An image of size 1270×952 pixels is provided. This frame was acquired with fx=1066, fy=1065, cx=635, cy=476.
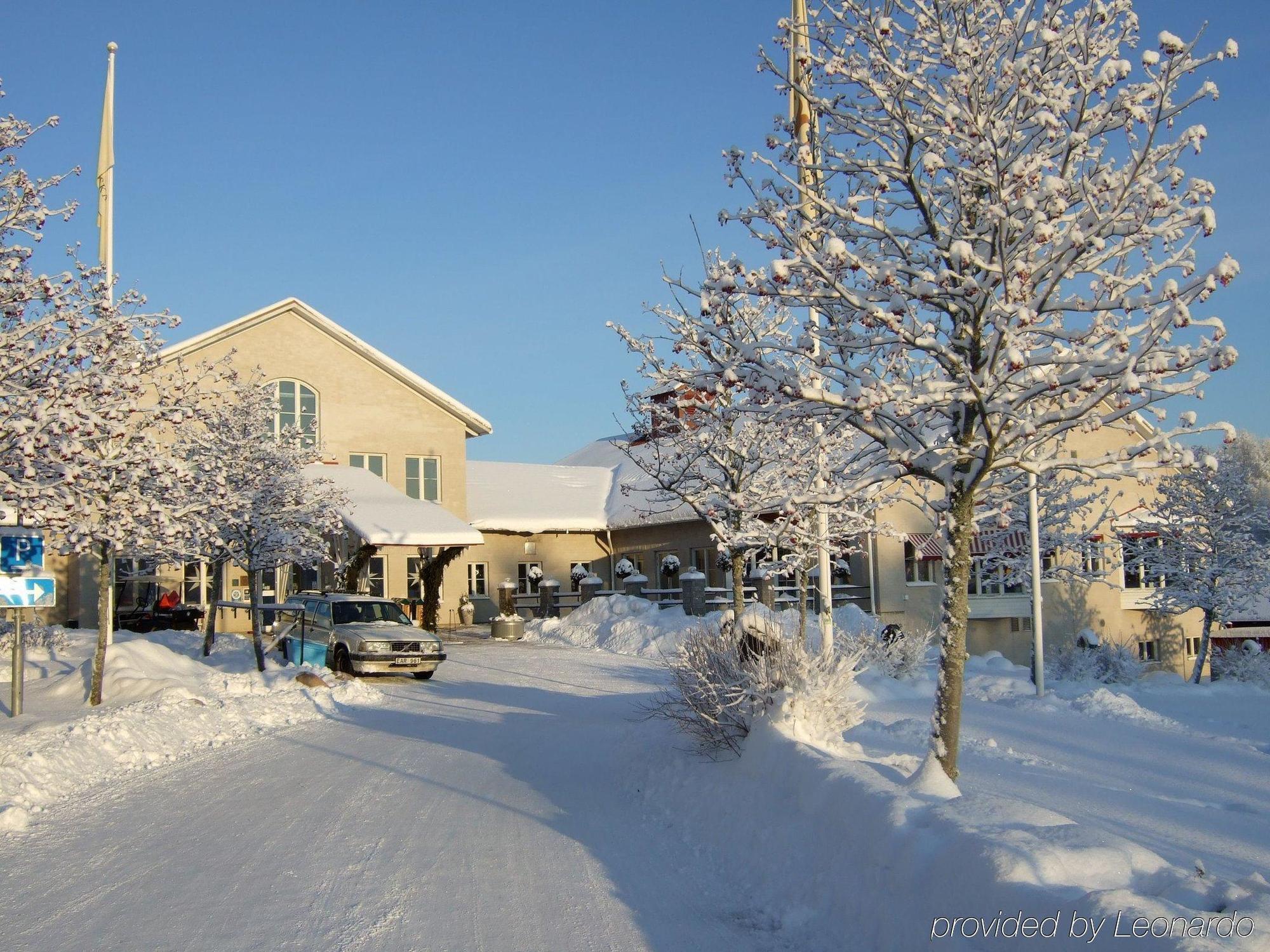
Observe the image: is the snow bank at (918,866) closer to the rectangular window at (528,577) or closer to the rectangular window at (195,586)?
the rectangular window at (195,586)

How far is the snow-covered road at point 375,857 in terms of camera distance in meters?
6.22

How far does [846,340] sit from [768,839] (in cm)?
370

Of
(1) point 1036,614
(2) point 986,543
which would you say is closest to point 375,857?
(1) point 1036,614

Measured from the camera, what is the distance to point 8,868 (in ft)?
25.7

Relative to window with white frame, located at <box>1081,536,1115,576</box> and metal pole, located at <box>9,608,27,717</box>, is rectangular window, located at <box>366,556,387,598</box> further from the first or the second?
window with white frame, located at <box>1081,536,1115,576</box>

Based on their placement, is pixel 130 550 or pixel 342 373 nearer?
pixel 130 550

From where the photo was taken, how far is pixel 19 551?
12.8 metres

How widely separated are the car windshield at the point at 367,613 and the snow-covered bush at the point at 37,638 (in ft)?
19.3

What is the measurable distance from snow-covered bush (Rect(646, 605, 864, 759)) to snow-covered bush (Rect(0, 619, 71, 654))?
1618cm

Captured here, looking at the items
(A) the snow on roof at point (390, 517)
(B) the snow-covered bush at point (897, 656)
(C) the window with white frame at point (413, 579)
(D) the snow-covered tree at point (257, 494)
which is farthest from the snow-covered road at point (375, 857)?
(C) the window with white frame at point (413, 579)

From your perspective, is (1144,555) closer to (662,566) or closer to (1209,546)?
(1209,546)

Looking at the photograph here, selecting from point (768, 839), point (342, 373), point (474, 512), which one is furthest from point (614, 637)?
point (768, 839)

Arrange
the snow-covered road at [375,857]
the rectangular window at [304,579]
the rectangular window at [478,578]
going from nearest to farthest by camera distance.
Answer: the snow-covered road at [375,857] → the rectangular window at [304,579] → the rectangular window at [478,578]

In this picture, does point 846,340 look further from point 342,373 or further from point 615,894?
point 342,373
